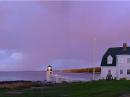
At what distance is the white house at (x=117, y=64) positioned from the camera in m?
93.4

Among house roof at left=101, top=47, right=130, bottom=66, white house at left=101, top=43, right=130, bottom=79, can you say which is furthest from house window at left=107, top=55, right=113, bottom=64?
house roof at left=101, top=47, right=130, bottom=66

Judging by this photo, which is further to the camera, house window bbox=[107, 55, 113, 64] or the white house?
house window bbox=[107, 55, 113, 64]

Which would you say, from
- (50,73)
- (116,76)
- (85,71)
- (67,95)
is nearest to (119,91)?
(67,95)

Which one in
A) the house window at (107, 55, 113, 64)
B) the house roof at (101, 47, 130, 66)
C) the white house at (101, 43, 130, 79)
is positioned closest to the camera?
the white house at (101, 43, 130, 79)

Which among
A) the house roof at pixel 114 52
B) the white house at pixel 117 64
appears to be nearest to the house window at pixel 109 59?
the white house at pixel 117 64

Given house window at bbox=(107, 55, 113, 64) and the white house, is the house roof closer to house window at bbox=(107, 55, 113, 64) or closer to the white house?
the white house

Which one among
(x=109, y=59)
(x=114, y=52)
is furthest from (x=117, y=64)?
(x=114, y=52)

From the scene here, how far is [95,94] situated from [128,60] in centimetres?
4806

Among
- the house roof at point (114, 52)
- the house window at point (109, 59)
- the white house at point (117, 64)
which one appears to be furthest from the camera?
the house window at point (109, 59)

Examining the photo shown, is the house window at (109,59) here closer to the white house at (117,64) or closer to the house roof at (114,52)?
the white house at (117,64)

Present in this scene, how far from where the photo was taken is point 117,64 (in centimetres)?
9456

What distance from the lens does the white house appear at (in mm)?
93438

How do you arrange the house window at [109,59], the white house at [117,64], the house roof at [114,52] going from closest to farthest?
the white house at [117,64]
the house roof at [114,52]
the house window at [109,59]

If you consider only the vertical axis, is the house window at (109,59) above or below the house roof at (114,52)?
below
